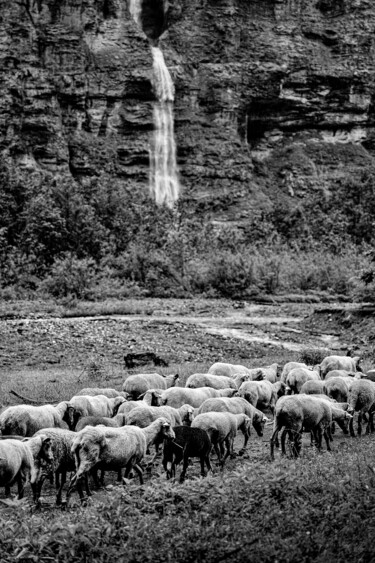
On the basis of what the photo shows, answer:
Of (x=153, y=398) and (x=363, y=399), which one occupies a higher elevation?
(x=153, y=398)

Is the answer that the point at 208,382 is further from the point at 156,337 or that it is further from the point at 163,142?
the point at 163,142

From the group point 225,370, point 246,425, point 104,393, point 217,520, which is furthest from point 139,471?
point 225,370

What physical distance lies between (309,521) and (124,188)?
64.8 m

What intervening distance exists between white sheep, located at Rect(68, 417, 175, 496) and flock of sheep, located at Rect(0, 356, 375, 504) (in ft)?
0.04

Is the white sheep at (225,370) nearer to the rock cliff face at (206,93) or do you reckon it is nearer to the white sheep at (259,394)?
the white sheep at (259,394)

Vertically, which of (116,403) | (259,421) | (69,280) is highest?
(116,403)

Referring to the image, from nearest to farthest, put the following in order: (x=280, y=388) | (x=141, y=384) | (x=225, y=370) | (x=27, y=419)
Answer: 1. (x=27, y=419)
2. (x=141, y=384)
3. (x=280, y=388)
4. (x=225, y=370)

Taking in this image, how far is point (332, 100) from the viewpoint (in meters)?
83.8

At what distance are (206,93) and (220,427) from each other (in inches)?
2802

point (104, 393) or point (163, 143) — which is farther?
point (163, 143)

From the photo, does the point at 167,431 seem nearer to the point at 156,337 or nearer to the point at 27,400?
the point at 27,400

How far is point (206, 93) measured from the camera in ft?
264

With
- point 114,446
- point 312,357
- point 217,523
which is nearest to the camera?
point 217,523

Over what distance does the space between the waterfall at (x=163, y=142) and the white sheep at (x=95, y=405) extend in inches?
2435
